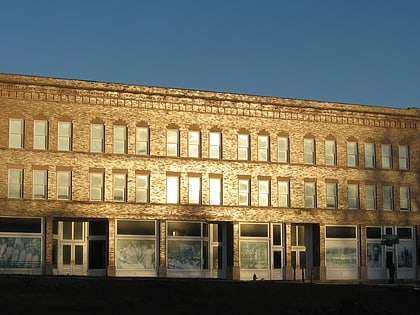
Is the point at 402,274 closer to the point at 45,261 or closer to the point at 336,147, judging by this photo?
the point at 336,147

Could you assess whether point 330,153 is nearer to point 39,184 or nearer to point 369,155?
point 369,155

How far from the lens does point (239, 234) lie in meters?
64.4

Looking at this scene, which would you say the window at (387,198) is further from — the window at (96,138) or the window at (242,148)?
the window at (96,138)

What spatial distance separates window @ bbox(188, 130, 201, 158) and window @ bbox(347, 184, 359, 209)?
12.8m

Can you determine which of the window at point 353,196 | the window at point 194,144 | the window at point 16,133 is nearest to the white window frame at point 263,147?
the window at point 194,144

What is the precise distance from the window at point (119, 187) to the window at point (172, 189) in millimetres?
3132

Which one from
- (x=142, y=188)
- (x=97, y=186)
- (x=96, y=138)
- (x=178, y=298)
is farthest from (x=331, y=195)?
(x=178, y=298)

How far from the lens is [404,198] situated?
71.1 metres

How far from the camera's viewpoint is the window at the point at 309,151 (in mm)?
67312

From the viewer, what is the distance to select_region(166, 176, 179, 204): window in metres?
62.6

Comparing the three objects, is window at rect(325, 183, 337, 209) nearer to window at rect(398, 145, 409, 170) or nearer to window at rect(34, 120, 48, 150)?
window at rect(398, 145, 409, 170)

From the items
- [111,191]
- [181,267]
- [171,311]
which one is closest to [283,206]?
[181,267]

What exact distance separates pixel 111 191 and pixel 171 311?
981 inches

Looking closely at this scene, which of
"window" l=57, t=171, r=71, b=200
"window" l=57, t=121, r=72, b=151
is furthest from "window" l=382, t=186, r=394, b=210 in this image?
"window" l=57, t=121, r=72, b=151
